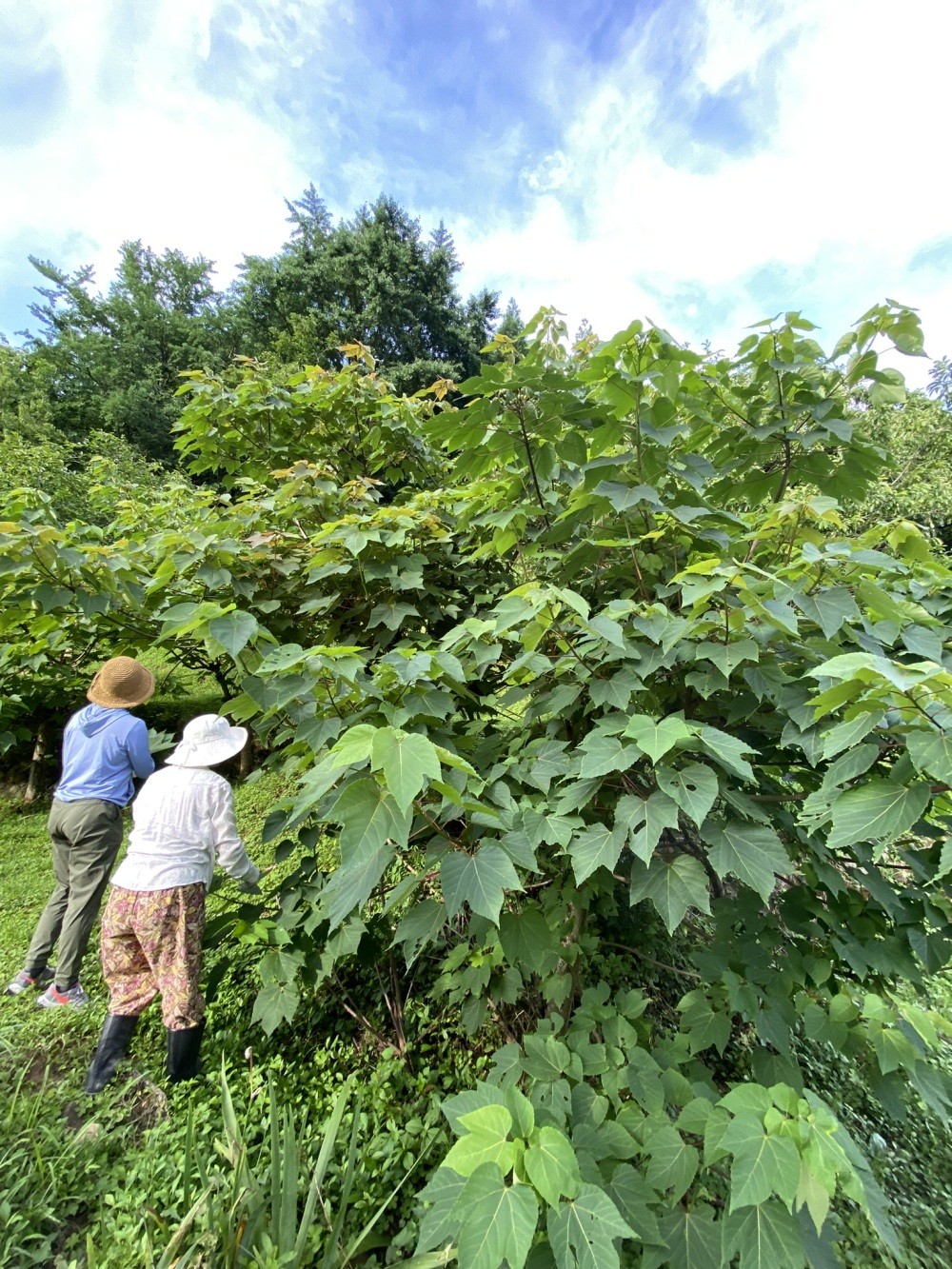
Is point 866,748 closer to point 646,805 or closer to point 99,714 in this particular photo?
point 646,805

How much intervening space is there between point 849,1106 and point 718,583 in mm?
3160

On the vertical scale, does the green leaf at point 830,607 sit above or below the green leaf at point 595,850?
above

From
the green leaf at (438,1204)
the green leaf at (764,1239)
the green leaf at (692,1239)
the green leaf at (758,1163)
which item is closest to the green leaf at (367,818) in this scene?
the green leaf at (438,1204)

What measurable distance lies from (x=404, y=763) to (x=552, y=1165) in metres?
0.80

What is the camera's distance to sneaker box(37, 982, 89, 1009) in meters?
2.79

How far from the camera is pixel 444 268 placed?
19719mm

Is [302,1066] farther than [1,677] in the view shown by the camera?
No

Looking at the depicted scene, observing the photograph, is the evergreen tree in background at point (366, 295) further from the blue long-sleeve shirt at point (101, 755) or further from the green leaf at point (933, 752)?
the green leaf at point (933, 752)

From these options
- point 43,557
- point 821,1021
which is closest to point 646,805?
point 821,1021

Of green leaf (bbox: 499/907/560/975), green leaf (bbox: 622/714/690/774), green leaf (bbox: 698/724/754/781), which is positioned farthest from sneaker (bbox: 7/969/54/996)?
green leaf (bbox: 698/724/754/781)

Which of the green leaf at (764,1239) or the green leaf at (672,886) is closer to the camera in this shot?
the green leaf at (764,1239)

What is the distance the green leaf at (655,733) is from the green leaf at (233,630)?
1208mm

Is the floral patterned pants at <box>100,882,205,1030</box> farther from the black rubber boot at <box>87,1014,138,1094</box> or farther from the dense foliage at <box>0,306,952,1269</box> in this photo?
the dense foliage at <box>0,306,952,1269</box>

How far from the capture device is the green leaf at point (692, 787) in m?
1.16
